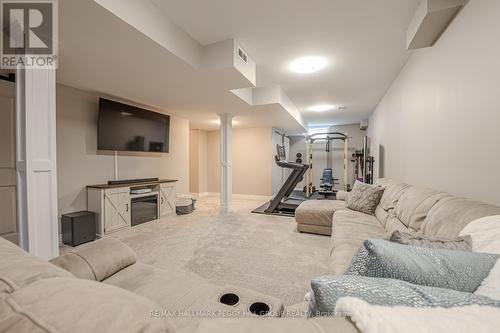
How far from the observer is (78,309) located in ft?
1.03

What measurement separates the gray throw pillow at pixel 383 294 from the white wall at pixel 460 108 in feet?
4.63

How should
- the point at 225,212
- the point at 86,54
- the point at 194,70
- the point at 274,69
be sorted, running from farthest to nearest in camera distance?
the point at 225,212
the point at 274,69
the point at 194,70
the point at 86,54

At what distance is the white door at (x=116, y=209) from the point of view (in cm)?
323

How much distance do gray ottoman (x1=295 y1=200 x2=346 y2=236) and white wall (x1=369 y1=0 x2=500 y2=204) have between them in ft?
3.64

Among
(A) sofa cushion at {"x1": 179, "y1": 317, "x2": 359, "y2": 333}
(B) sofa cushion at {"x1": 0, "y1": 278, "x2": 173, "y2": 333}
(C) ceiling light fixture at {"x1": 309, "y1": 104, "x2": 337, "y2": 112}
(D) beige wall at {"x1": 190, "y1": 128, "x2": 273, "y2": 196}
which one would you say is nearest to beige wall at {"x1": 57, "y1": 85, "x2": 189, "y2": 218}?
(D) beige wall at {"x1": 190, "y1": 128, "x2": 273, "y2": 196}

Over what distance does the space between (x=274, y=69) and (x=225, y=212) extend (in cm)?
292

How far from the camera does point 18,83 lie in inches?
64.6

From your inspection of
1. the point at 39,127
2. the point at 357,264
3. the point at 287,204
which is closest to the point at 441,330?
the point at 357,264

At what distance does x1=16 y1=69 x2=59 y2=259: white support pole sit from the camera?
1634mm

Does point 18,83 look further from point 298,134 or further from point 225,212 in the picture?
point 298,134

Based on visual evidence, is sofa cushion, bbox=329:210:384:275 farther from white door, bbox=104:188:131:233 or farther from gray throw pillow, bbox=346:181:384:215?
white door, bbox=104:188:131:233

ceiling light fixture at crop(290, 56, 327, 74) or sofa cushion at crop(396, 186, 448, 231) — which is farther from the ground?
ceiling light fixture at crop(290, 56, 327, 74)

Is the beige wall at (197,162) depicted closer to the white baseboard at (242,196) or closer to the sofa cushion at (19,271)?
the white baseboard at (242,196)

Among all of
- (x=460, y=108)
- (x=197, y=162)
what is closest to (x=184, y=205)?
(x=197, y=162)
